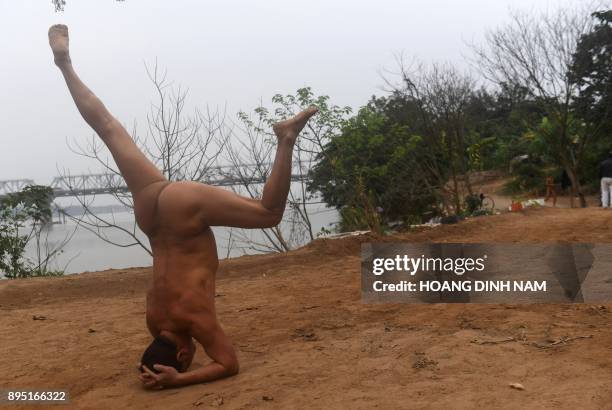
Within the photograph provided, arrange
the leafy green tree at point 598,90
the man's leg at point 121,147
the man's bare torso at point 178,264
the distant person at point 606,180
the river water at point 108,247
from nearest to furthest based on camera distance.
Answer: the man's bare torso at point 178,264 < the man's leg at point 121,147 < the river water at point 108,247 < the distant person at point 606,180 < the leafy green tree at point 598,90

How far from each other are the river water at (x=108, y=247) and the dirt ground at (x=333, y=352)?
3.01 meters

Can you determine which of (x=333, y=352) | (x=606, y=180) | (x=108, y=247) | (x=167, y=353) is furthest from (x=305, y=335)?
(x=606, y=180)

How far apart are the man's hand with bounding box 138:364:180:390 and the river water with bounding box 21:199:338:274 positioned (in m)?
6.50

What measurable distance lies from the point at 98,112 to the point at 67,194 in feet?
22.6

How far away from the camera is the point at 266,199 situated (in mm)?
3213

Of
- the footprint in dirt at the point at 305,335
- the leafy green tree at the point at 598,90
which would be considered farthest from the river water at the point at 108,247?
the leafy green tree at the point at 598,90

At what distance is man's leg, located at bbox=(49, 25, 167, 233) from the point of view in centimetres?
340

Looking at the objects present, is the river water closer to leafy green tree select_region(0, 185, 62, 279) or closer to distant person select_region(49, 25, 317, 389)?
leafy green tree select_region(0, 185, 62, 279)

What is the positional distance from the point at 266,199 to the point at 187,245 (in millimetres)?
575

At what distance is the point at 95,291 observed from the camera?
740 centimetres

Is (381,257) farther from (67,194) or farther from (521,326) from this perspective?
(67,194)

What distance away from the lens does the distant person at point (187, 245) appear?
319cm

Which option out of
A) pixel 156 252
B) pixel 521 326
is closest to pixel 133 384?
pixel 156 252

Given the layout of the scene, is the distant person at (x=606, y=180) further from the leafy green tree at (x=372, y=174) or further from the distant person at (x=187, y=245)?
the distant person at (x=187, y=245)
